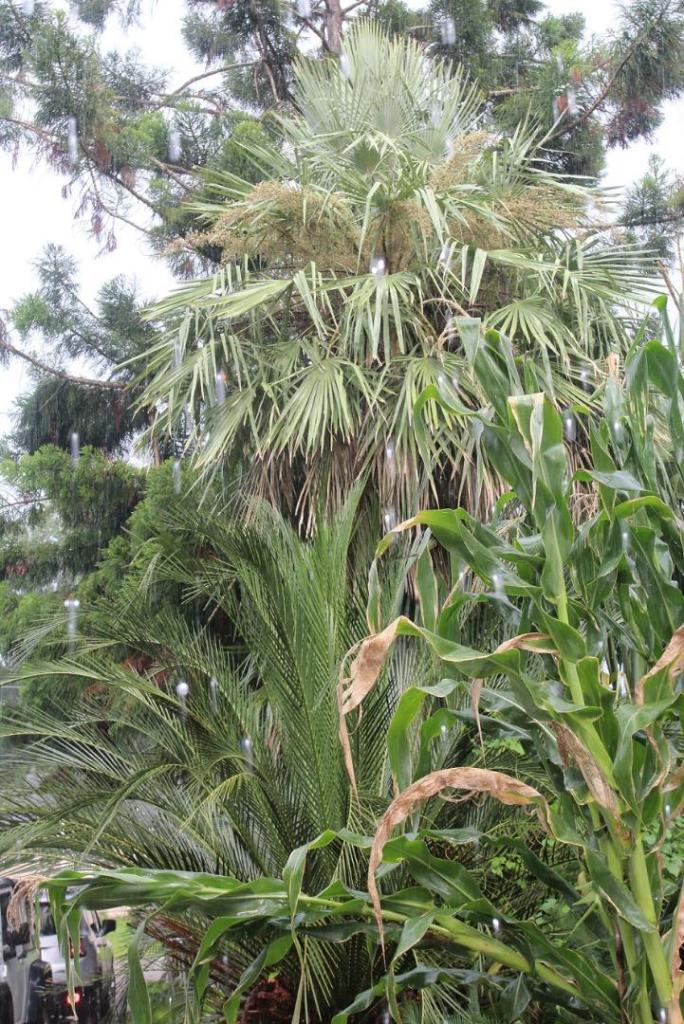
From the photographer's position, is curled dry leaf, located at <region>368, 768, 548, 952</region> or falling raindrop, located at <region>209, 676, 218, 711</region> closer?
curled dry leaf, located at <region>368, 768, 548, 952</region>

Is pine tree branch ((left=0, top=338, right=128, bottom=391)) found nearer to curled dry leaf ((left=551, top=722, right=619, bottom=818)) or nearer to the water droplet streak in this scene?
the water droplet streak

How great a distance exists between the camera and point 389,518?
175 inches

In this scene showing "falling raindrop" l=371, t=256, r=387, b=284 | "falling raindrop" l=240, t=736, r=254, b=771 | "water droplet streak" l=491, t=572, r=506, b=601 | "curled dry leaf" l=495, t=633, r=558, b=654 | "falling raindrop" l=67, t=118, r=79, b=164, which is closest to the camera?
"curled dry leaf" l=495, t=633, r=558, b=654

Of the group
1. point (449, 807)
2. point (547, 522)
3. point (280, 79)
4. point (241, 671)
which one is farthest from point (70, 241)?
point (547, 522)

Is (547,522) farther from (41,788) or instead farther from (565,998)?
(41,788)

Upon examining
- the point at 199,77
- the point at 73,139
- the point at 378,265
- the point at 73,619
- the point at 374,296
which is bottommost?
the point at 73,619

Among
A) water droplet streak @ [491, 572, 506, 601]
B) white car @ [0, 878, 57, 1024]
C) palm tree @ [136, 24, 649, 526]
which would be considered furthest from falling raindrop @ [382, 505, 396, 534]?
white car @ [0, 878, 57, 1024]

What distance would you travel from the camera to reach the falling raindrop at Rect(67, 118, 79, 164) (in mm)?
7340

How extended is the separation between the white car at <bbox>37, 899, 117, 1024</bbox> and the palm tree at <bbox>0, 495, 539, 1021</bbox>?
1.05ft

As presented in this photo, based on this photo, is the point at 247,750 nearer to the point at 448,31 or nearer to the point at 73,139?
the point at 73,139

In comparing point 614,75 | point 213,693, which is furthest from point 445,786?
point 614,75

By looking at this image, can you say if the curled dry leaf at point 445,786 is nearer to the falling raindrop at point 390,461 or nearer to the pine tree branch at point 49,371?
the falling raindrop at point 390,461

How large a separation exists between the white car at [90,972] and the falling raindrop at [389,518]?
5.77ft

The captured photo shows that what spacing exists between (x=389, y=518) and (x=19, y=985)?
2766mm
